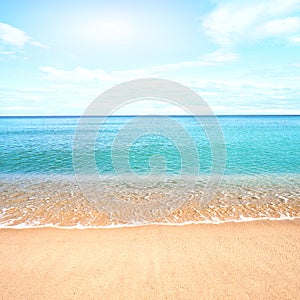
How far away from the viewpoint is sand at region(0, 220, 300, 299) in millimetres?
5699

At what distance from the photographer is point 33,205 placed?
454 inches

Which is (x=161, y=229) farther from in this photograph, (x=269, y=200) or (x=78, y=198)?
(x=269, y=200)

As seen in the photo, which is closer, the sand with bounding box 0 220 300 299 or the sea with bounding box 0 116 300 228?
the sand with bounding box 0 220 300 299

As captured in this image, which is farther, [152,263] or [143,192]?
[143,192]

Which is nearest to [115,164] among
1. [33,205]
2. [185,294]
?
[33,205]

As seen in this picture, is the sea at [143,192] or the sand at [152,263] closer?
the sand at [152,263]

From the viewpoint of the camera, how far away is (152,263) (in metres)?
6.75

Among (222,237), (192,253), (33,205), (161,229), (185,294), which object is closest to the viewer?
(185,294)

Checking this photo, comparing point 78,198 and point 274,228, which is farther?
point 78,198

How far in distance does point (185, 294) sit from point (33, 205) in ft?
29.4

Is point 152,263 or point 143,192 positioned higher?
point 152,263

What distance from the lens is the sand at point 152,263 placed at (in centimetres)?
570

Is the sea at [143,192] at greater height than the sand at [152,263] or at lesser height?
lesser

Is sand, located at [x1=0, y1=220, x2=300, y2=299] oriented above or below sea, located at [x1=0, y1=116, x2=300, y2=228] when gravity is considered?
above
